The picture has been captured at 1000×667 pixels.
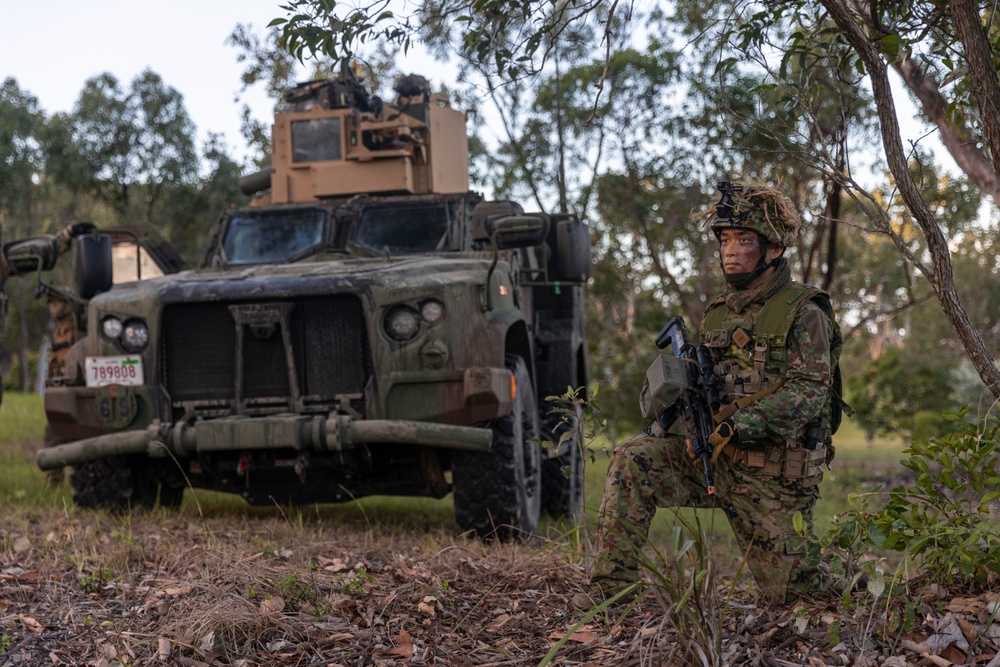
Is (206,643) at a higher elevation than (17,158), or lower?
lower

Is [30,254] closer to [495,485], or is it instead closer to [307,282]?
[307,282]

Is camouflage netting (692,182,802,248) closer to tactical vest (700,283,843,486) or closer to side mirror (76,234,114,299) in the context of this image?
tactical vest (700,283,843,486)

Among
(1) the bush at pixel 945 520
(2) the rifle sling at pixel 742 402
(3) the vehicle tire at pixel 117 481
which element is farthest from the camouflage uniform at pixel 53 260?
(1) the bush at pixel 945 520

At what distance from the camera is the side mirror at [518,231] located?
565 centimetres

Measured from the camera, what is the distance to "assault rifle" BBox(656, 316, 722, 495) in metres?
3.54

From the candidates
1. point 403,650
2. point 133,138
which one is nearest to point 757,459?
point 403,650

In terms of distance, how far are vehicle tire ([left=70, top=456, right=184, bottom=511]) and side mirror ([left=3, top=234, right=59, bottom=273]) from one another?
117 cm

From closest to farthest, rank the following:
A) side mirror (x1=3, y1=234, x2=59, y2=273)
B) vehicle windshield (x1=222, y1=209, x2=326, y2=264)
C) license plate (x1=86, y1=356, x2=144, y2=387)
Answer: license plate (x1=86, y1=356, x2=144, y2=387)
side mirror (x1=3, y1=234, x2=59, y2=273)
vehicle windshield (x1=222, y1=209, x2=326, y2=264)

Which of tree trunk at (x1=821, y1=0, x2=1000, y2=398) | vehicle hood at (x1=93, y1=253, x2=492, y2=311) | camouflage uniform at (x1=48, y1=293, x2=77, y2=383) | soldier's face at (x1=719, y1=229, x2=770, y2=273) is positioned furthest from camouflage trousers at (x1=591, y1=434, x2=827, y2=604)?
camouflage uniform at (x1=48, y1=293, x2=77, y2=383)

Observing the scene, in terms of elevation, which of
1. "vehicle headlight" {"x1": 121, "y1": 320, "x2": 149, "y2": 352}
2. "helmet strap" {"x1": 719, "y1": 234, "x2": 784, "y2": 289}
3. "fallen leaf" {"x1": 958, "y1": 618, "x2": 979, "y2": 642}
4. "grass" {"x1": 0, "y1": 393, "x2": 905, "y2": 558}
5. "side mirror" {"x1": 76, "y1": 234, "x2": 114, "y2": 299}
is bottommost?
"grass" {"x1": 0, "y1": 393, "x2": 905, "y2": 558}

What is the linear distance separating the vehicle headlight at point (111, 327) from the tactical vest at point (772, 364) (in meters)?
3.31

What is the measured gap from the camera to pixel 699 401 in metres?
3.58

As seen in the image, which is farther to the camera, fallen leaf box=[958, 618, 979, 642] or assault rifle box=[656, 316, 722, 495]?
assault rifle box=[656, 316, 722, 495]

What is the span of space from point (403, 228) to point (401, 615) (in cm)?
348
